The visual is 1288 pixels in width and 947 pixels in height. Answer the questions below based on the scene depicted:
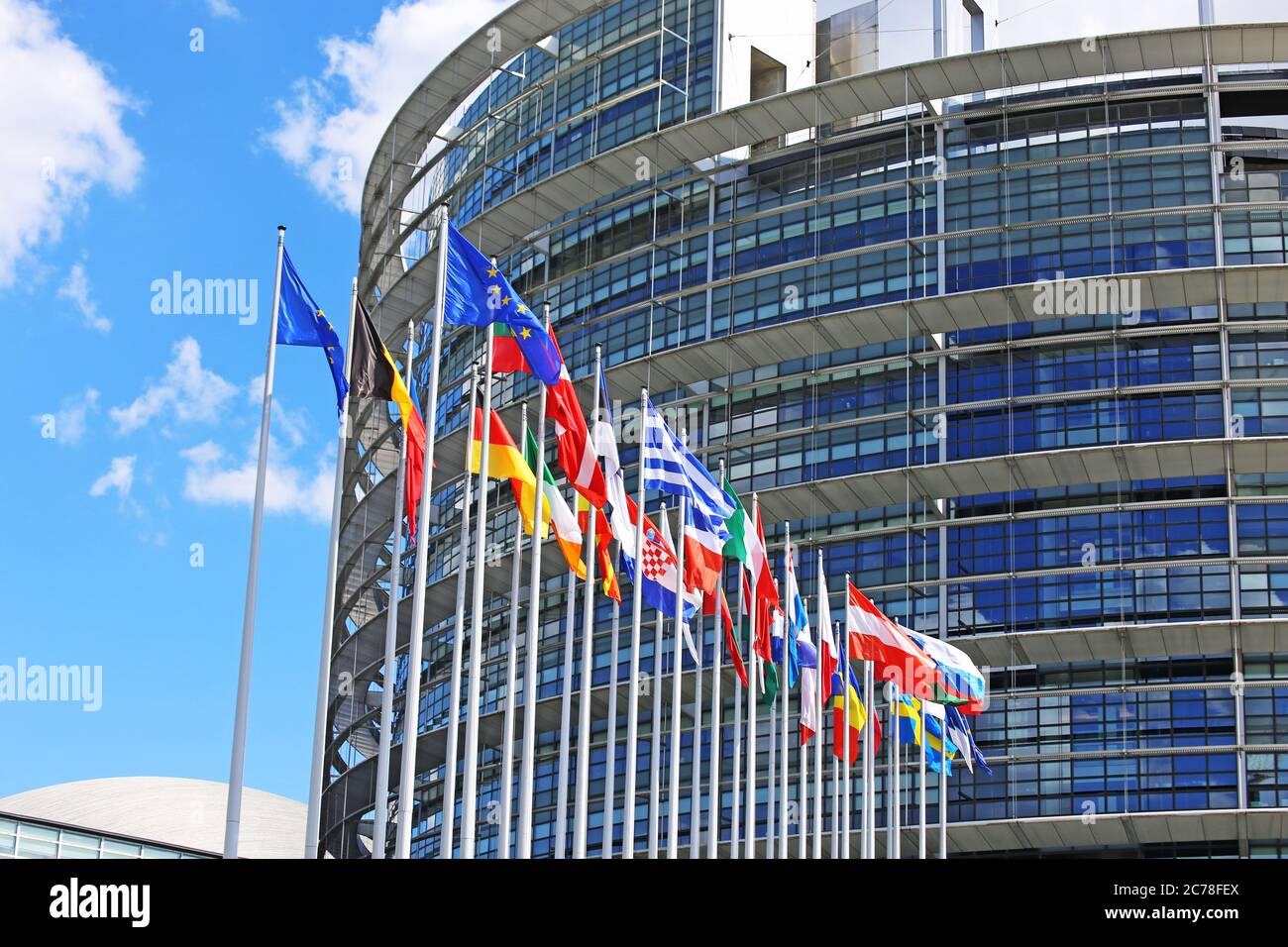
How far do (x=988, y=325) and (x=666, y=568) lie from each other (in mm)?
28482

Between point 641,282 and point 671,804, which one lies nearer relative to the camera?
point 671,804

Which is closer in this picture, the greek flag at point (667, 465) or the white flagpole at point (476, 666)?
the white flagpole at point (476, 666)

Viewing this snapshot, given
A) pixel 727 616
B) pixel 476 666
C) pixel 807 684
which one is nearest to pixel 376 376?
pixel 476 666

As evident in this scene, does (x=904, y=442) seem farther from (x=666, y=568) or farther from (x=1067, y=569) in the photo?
(x=666, y=568)

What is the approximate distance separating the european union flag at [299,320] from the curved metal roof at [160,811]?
2420 inches

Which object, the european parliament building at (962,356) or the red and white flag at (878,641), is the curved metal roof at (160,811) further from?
the red and white flag at (878,641)

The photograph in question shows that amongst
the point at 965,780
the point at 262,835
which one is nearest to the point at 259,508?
the point at 965,780

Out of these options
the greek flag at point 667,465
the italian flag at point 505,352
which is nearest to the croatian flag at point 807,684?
the greek flag at point 667,465

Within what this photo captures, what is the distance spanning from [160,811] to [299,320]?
220 ft

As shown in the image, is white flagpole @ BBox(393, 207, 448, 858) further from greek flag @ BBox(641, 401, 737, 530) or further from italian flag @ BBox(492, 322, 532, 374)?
greek flag @ BBox(641, 401, 737, 530)

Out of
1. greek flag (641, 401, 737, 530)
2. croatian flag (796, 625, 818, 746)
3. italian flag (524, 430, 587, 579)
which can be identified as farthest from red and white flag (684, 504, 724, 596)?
croatian flag (796, 625, 818, 746)

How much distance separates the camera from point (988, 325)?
61.6 metres

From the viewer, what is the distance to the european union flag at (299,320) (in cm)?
2641

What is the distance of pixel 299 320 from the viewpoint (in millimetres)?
26531
